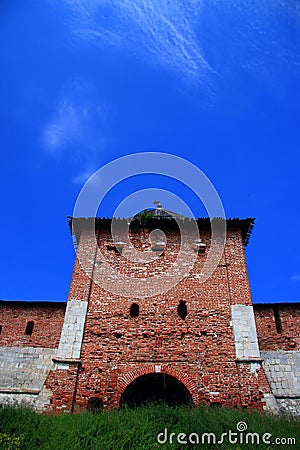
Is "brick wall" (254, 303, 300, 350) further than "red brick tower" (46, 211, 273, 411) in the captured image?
Yes

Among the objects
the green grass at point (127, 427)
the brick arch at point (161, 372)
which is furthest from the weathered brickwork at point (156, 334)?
the green grass at point (127, 427)

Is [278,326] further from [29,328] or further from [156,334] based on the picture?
[29,328]

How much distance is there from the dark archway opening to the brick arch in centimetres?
12

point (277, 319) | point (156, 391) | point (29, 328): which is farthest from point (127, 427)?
point (277, 319)

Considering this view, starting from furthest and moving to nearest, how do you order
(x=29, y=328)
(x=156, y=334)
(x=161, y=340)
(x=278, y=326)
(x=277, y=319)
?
(x=29, y=328) < (x=277, y=319) < (x=278, y=326) < (x=156, y=334) < (x=161, y=340)

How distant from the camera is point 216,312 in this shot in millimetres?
11797

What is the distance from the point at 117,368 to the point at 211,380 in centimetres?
283

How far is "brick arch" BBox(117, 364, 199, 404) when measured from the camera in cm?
1023

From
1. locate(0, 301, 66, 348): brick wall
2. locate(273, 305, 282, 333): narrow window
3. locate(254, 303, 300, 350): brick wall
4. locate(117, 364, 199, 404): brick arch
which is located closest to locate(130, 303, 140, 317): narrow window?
locate(117, 364, 199, 404): brick arch

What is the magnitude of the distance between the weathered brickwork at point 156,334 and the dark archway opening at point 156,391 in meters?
0.09

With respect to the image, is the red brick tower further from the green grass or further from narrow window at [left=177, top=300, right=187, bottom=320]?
the green grass

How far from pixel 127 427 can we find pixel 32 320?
6.67 meters

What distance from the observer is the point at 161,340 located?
1126cm

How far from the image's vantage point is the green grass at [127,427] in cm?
747
